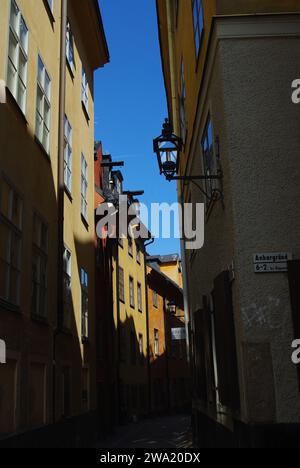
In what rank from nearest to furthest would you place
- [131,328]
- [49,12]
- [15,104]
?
[15,104] < [49,12] < [131,328]

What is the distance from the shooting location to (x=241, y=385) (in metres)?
6.46

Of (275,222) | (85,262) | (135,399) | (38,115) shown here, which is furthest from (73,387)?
(135,399)

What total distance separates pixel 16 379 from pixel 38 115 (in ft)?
16.6

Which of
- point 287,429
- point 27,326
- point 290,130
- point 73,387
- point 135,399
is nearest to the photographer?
point 287,429

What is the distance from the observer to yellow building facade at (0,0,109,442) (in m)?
8.63

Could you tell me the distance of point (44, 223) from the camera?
35.3 feet

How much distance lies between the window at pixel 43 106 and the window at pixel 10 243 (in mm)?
2268

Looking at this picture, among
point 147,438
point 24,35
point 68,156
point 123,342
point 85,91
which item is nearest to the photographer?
point 24,35

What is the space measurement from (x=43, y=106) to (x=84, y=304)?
212 inches

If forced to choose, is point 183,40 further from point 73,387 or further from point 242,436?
point 242,436

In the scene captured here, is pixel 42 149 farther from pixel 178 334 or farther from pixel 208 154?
pixel 178 334

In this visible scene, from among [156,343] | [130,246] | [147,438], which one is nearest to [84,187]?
[147,438]

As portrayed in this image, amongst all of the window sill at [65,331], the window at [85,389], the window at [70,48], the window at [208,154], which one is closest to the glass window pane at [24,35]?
the window at [208,154]

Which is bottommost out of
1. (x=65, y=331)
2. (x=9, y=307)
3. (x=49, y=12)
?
(x=65, y=331)
